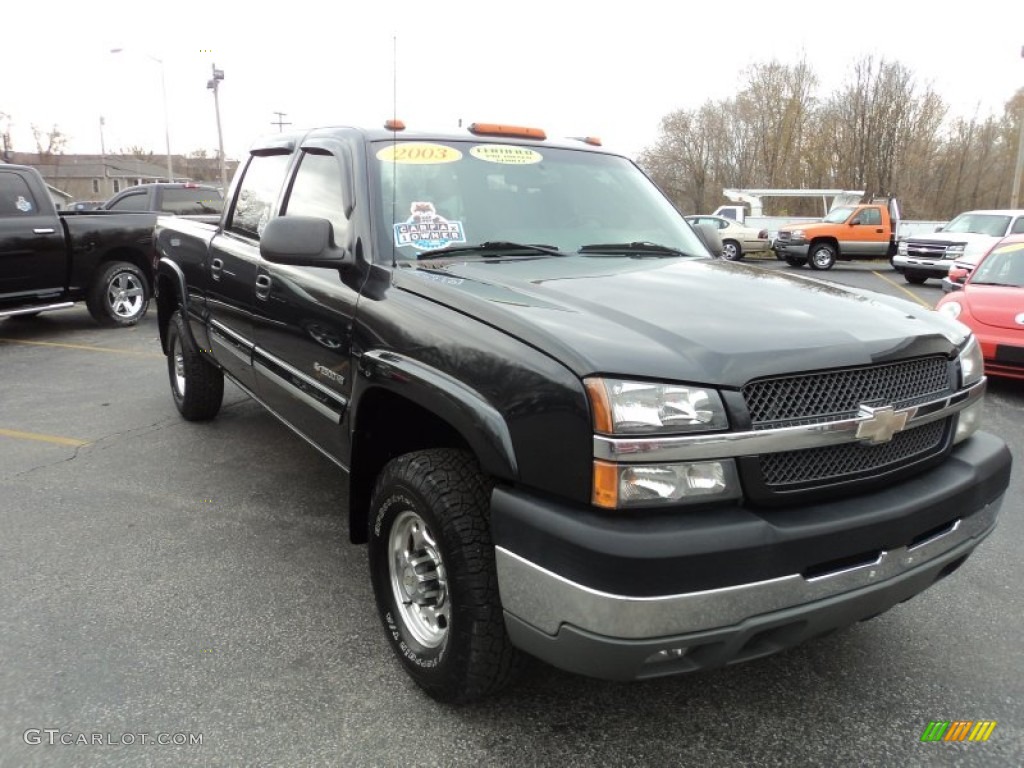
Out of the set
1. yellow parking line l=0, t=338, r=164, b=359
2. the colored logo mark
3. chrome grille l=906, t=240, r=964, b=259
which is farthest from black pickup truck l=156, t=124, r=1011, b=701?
chrome grille l=906, t=240, r=964, b=259

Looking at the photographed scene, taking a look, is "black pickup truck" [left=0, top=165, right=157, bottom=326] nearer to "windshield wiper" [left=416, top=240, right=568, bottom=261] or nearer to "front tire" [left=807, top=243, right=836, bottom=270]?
"windshield wiper" [left=416, top=240, right=568, bottom=261]

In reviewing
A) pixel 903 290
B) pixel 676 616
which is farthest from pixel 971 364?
pixel 903 290

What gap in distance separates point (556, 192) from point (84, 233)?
813 cm

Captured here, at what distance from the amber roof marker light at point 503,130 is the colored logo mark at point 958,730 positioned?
2877mm

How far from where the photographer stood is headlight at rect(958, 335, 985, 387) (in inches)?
97.6

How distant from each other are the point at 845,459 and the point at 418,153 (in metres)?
2.07

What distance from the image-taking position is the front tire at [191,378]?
17.4ft

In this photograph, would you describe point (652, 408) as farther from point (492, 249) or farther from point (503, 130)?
point (503, 130)

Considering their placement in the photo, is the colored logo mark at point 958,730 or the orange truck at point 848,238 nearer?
the colored logo mark at point 958,730

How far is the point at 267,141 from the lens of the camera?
4.18 m

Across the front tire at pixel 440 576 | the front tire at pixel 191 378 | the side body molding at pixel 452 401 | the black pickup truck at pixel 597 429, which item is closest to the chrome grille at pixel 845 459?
the black pickup truck at pixel 597 429

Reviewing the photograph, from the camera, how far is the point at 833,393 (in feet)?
6.73

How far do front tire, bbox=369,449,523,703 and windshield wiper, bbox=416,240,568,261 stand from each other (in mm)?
871

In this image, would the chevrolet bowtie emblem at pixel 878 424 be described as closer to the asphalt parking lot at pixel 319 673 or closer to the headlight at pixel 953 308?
the asphalt parking lot at pixel 319 673
